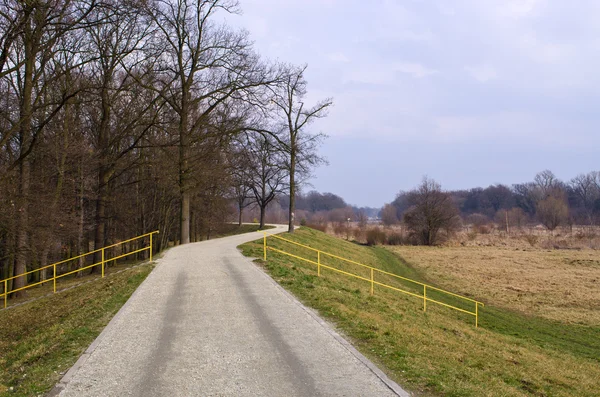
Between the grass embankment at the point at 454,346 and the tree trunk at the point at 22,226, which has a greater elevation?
the tree trunk at the point at 22,226

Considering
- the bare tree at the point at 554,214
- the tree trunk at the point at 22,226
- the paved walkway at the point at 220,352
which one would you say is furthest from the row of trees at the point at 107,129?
the bare tree at the point at 554,214

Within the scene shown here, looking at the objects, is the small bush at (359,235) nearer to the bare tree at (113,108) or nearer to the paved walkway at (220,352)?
the bare tree at (113,108)

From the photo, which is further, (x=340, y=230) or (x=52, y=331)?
(x=340, y=230)

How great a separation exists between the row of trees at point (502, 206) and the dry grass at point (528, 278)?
42.6ft

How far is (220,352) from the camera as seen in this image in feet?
25.4

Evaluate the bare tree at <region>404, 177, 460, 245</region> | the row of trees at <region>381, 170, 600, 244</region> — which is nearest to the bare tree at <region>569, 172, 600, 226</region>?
the row of trees at <region>381, 170, 600, 244</region>

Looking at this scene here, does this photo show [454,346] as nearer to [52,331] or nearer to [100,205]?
[52,331]

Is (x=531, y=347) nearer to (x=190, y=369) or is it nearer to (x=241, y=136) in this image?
(x=190, y=369)

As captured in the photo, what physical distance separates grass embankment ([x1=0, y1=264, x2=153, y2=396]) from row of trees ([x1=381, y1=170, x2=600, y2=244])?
48768mm

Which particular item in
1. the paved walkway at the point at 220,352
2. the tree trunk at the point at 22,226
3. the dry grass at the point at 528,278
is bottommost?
the dry grass at the point at 528,278

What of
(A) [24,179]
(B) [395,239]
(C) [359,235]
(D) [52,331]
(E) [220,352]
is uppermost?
(A) [24,179]

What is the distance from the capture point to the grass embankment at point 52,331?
6.82 m

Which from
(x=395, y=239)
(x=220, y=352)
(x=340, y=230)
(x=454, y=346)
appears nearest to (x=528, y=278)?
(x=454, y=346)

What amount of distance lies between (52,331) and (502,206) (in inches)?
6017
